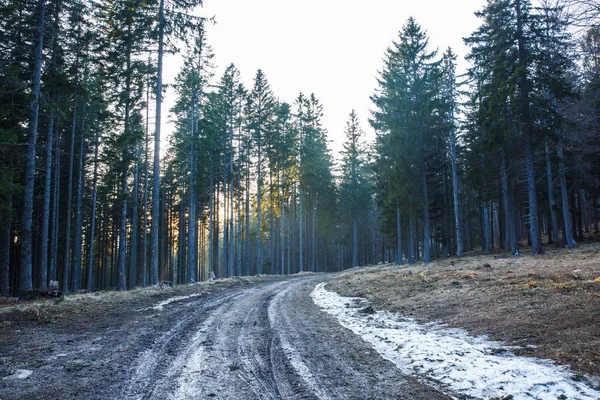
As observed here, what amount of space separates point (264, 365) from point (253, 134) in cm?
3208

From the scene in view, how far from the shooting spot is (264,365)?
4844mm

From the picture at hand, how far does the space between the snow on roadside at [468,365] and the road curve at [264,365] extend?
343 millimetres

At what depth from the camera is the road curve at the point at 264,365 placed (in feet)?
12.8

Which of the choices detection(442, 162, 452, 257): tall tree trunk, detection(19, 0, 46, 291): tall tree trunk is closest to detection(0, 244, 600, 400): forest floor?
detection(19, 0, 46, 291): tall tree trunk

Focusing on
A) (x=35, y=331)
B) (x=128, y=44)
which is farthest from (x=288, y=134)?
(x=35, y=331)

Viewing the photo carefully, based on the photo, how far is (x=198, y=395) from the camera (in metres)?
3.80

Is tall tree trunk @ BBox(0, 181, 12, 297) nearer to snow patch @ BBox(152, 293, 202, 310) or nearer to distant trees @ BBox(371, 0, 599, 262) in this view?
snow patch @ BBox(152, 293, 202, 310)

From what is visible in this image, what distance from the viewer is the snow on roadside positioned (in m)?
3.67

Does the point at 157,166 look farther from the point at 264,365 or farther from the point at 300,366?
the point at 300,366

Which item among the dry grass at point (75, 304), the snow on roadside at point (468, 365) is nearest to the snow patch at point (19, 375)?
the dry grass at point (75, 304)

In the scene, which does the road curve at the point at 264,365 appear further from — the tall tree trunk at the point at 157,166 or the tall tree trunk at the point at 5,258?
the tall tree trunk at the point at 5,258

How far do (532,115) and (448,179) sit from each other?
15.5 m

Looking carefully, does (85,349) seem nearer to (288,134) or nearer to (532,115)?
(532,115)

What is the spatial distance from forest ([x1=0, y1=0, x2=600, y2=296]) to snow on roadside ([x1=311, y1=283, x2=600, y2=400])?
7397mm
